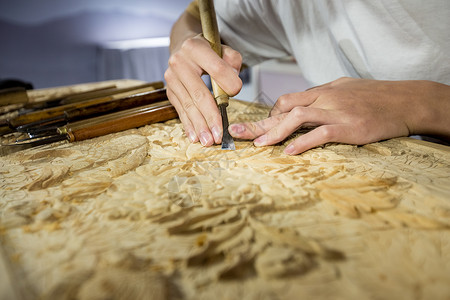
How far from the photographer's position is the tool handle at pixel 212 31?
0.69 metres

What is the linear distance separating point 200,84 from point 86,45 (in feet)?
12.5

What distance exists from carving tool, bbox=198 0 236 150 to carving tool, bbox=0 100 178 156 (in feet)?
0.82

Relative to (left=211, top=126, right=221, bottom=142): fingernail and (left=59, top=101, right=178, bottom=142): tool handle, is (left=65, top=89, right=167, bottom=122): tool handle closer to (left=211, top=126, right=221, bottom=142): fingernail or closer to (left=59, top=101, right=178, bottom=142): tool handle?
(left=59, top=101, right=178, bottom=142): tool handle

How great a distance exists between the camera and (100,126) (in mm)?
758

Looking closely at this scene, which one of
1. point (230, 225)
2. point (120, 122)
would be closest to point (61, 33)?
point (120, 122)

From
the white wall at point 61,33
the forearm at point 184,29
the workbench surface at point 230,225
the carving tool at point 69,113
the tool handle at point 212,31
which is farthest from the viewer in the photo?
the white wall at point 61,33

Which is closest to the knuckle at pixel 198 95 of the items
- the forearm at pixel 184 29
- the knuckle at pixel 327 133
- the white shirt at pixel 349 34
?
the knuckle at pixel 327 133

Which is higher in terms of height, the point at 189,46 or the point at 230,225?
the point at 189,46

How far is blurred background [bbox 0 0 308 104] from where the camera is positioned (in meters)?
3.38

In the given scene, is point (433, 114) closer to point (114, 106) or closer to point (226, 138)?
point (226, 138)

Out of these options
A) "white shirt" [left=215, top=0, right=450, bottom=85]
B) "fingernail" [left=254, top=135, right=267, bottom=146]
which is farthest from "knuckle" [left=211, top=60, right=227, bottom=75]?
"white shirt" [left=215, top=0, right=450, bottom=85]

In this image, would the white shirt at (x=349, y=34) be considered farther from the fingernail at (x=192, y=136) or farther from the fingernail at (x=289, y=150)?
the fingernail at (x=192, y=136)

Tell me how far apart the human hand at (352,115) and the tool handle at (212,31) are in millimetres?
100

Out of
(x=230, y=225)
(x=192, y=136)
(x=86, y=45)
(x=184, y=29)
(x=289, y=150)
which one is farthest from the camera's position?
(x=86, y=45)
